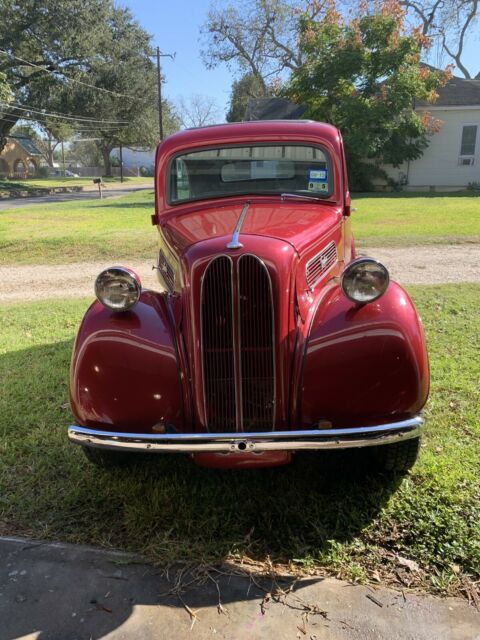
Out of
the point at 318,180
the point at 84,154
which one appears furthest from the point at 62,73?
the point at 84,154

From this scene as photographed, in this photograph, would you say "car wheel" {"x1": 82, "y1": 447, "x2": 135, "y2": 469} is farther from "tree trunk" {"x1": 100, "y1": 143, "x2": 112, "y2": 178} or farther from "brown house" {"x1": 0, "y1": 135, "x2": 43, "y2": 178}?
"brown house" {"x1": 0, "y1": 135, "x2": 43, "y2": 178}

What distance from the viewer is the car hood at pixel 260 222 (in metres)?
2.72

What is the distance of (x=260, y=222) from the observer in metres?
2.86

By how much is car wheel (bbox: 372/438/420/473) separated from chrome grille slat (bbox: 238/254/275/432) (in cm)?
72

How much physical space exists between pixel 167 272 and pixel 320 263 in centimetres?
102

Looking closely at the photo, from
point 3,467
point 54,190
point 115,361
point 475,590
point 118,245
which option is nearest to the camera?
point 475,590

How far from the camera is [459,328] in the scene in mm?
5191

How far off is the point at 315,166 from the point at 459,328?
258 centimetres

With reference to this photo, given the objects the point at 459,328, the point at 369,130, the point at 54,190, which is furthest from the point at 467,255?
the point at 54,190

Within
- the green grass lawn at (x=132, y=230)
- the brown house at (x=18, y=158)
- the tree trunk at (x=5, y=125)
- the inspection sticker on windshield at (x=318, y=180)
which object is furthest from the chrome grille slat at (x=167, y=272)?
the brown house at (x=18, y=158)

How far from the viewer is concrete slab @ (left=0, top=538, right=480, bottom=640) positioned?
1957mm

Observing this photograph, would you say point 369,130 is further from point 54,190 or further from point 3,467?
point 54,190

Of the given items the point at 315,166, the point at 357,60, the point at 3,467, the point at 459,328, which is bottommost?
the point at 3,467

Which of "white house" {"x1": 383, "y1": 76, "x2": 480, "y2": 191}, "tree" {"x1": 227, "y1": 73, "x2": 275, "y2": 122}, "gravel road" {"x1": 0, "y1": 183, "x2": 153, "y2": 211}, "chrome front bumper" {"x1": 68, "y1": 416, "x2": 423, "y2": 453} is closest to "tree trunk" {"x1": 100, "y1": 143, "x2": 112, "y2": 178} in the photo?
"tree" {"x1": 227, "y1": 73, "x2": 275, "y2": 122}
